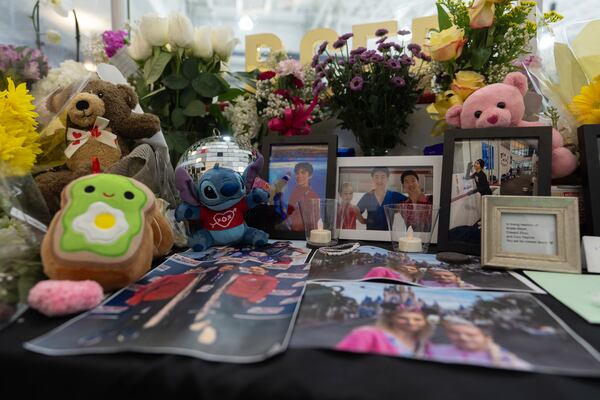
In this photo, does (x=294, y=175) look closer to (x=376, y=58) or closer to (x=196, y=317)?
(x=376, y=58)

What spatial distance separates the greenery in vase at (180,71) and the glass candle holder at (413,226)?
67 centimetres

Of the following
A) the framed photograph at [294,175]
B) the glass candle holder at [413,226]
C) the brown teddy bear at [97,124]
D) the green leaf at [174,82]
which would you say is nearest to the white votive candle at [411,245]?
the glass candle holder at [413,226]

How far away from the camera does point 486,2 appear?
2.70 ft

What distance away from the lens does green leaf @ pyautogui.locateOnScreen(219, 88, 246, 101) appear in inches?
45.1

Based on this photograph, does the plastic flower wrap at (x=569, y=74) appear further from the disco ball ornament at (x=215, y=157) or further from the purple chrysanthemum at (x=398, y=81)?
the disco ball ornament at (x=215, y=157)

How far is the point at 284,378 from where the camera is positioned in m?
0.34

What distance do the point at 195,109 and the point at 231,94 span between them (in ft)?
0.48

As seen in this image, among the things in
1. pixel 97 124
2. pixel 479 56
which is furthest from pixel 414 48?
pixel 97 124

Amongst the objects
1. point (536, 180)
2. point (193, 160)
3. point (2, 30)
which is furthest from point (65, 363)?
point (2, 30)

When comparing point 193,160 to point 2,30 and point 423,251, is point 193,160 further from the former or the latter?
point 2,30

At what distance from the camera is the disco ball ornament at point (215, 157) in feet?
2.83

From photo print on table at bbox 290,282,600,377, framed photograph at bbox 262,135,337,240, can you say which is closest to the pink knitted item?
photo print on table at bbox 290,282,600,377

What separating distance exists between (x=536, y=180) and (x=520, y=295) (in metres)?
0.35

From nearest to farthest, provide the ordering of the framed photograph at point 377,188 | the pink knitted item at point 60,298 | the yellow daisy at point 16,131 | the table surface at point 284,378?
the table surface at point 284,378, the pink knitted item at point 60,298, the yellow daisy at point 16,131, the framed photograph at point 377,188
